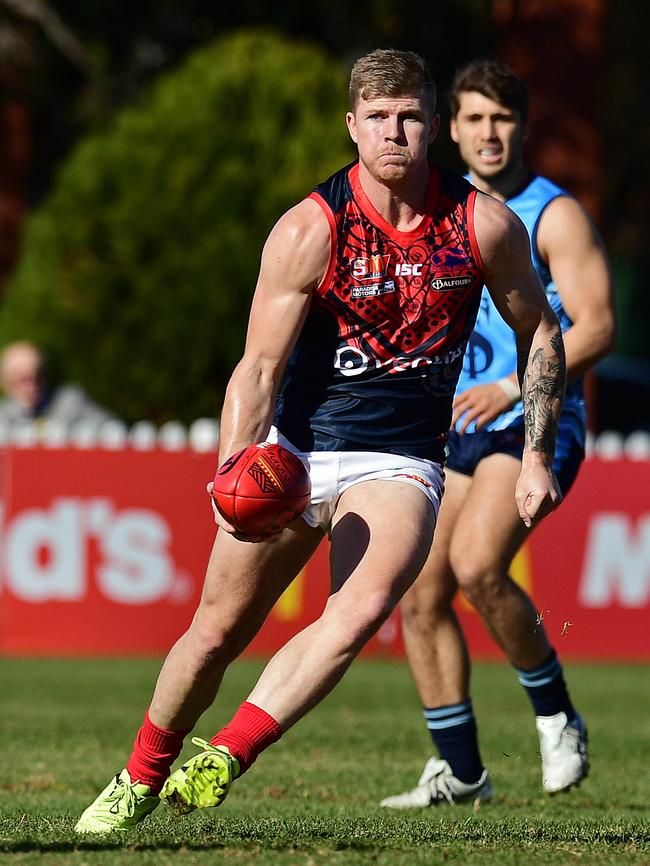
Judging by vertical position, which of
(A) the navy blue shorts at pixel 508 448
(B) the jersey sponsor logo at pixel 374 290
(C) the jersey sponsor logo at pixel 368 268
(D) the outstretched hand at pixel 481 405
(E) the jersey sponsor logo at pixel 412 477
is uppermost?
(C) the jersey sponsor logo at pixel 368 268

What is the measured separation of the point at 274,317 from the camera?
4.88m

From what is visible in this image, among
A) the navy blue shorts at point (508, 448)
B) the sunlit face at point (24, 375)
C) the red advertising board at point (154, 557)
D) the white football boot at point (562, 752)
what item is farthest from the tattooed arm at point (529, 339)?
the sunlit face at point (24, 375)

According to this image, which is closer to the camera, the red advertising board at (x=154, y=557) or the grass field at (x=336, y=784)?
the grass field at (x=336, y=784)

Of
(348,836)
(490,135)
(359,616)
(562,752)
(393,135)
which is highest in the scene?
(490,135)

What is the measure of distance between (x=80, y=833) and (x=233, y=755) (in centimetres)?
68

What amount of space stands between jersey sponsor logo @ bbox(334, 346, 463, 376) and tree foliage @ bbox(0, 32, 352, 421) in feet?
39.6

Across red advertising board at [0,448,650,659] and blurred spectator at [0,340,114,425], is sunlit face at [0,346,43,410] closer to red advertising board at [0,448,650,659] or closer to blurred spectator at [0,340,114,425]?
blurred spectator at [0,340,114,425]

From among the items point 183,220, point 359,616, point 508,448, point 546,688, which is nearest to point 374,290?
point 359,616

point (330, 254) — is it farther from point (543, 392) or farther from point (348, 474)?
point (543, 392)

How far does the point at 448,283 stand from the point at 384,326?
8.9 inches

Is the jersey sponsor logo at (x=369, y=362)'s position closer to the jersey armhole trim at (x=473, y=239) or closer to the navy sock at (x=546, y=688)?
the jersey armhole trim at (x=473, y=239)

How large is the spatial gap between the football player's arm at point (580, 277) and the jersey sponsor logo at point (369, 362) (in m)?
1.48

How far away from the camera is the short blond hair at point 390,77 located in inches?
194

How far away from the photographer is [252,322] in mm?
4926
